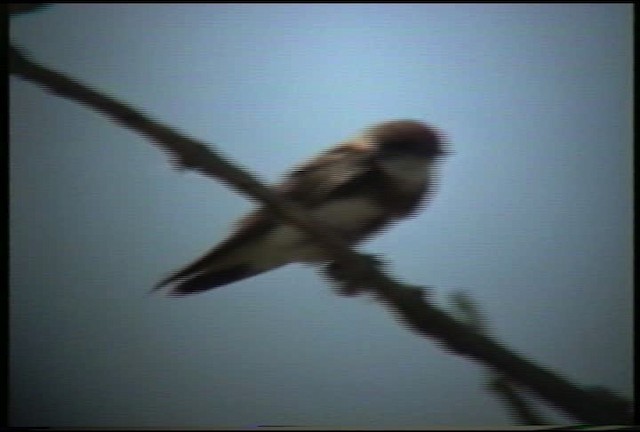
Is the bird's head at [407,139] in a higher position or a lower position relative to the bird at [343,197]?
higher

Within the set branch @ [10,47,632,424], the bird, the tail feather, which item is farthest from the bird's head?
the tail feather

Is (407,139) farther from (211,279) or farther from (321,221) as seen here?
(211,279)

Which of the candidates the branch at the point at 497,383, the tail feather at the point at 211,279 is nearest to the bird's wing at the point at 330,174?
the tail feather at the point at 211,279

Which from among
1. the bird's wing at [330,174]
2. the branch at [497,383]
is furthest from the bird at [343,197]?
the branch at [497,383]

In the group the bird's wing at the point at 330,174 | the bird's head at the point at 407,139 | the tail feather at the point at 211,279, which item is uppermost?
the bird's head at the point at 407,139

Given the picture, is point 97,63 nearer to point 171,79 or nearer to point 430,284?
point 171,79

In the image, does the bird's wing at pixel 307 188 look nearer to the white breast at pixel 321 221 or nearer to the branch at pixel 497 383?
the white breast at pixel 321 221

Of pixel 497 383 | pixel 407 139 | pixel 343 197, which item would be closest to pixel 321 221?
pixel 343 197
